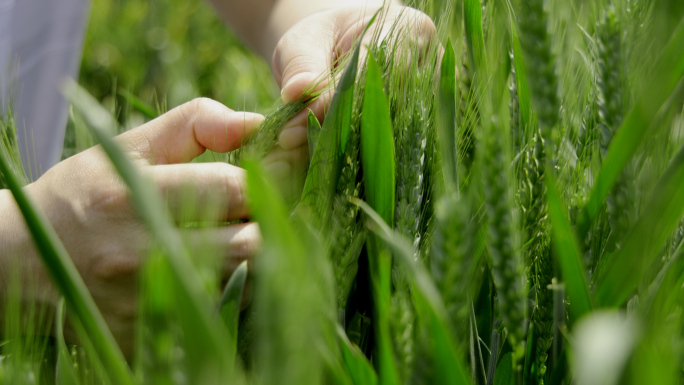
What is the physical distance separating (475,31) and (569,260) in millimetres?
198

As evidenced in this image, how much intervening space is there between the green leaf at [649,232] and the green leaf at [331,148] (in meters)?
0.17

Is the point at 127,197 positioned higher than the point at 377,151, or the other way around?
the point at 377,151

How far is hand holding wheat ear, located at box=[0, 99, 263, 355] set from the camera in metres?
0.43

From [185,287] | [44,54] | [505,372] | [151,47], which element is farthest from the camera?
[151,47]

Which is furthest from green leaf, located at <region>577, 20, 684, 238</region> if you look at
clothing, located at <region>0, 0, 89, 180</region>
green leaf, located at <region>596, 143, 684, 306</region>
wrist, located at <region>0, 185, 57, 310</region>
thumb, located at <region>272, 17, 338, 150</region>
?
clothing, located at <region>0, 0, 89, 180</region>

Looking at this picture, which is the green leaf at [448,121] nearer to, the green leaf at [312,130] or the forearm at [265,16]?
the green leaf at [312,130]

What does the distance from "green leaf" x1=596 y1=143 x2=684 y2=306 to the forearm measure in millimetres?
798

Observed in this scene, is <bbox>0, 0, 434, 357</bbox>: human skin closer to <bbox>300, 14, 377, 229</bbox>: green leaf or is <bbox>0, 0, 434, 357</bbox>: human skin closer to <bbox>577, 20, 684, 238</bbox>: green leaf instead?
<bbox>300, 14, 377, 229</bbox>: green leaf

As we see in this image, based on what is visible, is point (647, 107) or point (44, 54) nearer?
point (647, 107)

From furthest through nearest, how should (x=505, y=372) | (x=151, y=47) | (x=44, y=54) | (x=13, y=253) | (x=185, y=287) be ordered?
(x=151, y=47), (x=44, y=54), (x=13, y=253), (x=505, y=372), (x=185, y=287)

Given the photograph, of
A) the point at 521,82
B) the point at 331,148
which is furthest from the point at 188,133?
the point at 521,82

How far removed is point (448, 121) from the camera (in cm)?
33

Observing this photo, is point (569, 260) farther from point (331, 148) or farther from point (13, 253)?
point (13, 253)

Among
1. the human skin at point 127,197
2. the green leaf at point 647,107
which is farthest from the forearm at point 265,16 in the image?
the green leaf at point 647,107
